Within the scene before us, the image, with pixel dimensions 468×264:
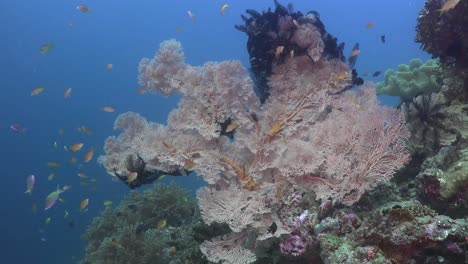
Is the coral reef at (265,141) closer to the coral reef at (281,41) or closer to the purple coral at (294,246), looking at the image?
the purple coral at (294,246)

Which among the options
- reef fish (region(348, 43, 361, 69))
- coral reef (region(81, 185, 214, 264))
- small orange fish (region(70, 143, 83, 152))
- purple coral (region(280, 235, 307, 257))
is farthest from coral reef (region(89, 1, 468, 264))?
small orange fish (region(70, 143, 83, 152))

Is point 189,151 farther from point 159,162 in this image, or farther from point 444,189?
point 444,189

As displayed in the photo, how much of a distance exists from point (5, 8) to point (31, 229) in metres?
48.1

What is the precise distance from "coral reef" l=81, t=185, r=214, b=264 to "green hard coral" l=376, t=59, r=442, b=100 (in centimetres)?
570

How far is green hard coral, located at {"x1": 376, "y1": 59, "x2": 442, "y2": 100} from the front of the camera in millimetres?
8891

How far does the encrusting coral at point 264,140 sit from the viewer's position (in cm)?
434

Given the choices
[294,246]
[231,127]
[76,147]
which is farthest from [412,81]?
[76,147]

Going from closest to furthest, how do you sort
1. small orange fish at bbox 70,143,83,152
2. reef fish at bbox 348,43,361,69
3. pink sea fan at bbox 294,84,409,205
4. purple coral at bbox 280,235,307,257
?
purple coral at bbox 280,235,307,257 < pink sea fan at bbox 294,84,409,205 < reef fish at bbox 348,43,361,69 < small orange fish at bbox 70,143,83,152

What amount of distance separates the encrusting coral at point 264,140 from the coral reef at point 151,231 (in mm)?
1460

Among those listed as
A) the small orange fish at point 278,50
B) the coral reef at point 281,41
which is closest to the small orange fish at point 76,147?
the coral reef at point 281,41

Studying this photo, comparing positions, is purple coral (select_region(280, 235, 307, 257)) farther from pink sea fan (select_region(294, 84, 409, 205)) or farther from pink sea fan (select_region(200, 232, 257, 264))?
pink sea fan (select_region(294, 84, 409, 205))

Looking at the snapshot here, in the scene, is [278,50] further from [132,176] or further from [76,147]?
[76,147]

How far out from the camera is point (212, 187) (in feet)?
16.2

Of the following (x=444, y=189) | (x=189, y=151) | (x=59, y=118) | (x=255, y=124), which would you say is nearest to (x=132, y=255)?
(x=189, y=151)
